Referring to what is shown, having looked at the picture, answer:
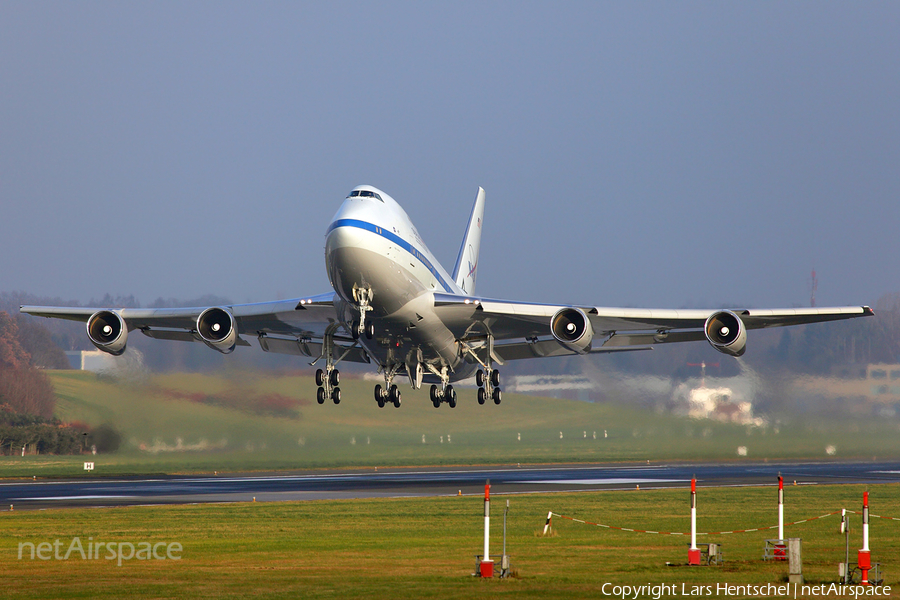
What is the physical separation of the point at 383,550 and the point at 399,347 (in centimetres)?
1050

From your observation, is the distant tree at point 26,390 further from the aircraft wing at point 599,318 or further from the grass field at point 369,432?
the aircraft wing at point 599,318

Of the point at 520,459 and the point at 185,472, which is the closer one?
the point at 185,472

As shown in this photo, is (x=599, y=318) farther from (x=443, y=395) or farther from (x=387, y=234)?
(x=387, y=234)

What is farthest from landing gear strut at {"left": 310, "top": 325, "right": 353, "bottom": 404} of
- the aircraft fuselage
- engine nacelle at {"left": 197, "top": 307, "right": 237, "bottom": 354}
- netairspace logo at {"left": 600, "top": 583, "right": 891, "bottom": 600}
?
netairspace logo at {"left": 600, "top": 583, "right": 891, "bottom": 600}

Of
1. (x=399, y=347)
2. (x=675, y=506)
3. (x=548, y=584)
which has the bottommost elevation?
(x=548, y=584)

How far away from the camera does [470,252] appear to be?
170 ft

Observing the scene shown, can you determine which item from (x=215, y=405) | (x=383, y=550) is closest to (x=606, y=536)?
(x=383, y=550)

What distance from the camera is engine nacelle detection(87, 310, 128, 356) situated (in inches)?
1320

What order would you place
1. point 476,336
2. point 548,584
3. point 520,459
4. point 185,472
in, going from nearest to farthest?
point 548,584 < point 476,336 < point 185,472 < point 520,459

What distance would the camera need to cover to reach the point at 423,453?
70625 millimetres

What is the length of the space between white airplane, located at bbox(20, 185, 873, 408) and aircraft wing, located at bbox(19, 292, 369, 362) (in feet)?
0.17

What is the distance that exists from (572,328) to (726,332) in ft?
16.9

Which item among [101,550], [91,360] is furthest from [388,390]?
[91,360]

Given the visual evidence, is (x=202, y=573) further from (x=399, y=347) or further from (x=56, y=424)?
(x=56, y=424)
